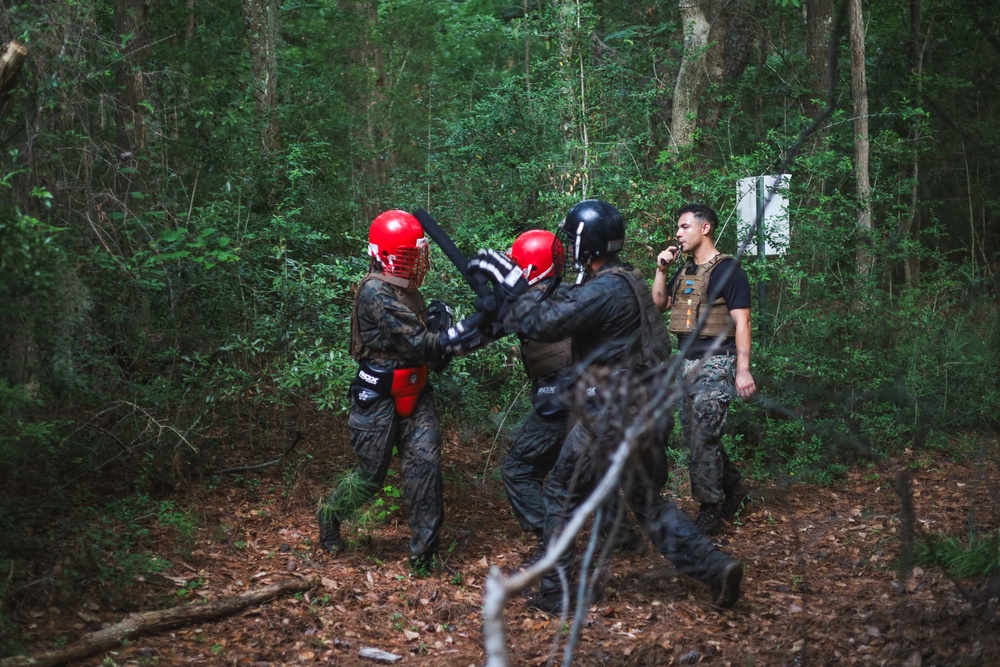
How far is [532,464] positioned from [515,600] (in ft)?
3.11

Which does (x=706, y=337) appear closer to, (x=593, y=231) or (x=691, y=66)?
(x=593, y=231)

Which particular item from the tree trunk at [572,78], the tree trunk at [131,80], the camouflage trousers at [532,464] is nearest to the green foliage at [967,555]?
the camouflage trousers at [532,464]

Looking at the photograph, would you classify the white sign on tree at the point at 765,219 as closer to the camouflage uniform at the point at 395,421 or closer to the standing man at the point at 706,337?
the standing man at the point at 706,337

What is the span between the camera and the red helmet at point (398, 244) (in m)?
5.97

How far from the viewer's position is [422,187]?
12.2 m

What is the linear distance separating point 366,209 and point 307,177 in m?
7.51

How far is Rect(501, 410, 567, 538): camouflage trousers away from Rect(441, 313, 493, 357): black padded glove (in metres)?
0.76

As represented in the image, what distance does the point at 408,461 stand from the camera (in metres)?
6.05

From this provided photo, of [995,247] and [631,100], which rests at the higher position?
[631,100]

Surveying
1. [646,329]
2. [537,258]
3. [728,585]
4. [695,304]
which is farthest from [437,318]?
[728,585]

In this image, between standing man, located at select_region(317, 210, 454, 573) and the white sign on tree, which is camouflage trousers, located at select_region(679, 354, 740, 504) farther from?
standing man, located at select_region(317, 210, 454, 573)

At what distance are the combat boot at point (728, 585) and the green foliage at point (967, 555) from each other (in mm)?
1188

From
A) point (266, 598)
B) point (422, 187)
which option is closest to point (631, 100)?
point (422, 187)

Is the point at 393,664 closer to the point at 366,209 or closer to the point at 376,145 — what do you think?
the point at 366,209
